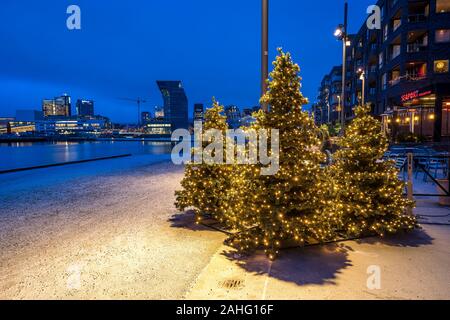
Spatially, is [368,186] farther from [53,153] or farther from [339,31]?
[53,153]

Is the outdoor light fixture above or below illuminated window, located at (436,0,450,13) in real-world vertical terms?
below

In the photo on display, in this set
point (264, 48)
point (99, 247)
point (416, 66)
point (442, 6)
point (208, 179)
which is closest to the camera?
point (99, 247)

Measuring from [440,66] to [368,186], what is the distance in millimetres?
32033

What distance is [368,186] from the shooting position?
19.9 feet

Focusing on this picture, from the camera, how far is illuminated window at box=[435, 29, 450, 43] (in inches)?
1165

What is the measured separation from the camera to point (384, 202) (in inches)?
235
